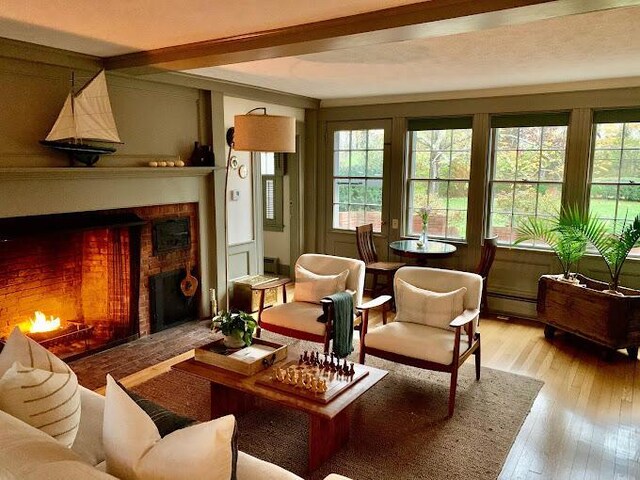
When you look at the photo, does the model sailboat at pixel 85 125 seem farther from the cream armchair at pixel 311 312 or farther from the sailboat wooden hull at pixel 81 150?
the cream armchair at pixel 311 312

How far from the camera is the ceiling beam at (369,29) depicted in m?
2.23

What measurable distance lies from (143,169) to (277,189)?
2904 millimetres

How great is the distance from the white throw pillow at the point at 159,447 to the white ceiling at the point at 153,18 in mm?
1959

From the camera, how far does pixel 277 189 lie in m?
6.96

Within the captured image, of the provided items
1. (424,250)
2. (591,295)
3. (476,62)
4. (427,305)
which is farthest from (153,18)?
(591,295)

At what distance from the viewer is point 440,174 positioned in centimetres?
583

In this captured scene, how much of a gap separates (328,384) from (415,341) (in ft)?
2.72

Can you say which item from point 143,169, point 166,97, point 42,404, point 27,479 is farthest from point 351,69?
point 27,479

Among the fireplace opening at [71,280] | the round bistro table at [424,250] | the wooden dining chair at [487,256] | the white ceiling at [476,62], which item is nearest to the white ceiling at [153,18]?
the white ceiling at [476,62]

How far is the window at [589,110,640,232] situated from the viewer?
4750 millimetres

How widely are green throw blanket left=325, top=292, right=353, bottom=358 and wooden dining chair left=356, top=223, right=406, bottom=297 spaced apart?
1.75 metres

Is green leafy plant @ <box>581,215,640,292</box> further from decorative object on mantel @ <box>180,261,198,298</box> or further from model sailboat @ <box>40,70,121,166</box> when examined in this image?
model sailboat @ <box>40,70,121,166</box>

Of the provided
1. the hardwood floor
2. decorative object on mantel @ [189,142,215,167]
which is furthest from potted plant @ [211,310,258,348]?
decorative object on mantel @ [189,142,215,167]

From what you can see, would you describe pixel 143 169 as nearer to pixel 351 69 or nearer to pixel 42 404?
pixel 351 69
